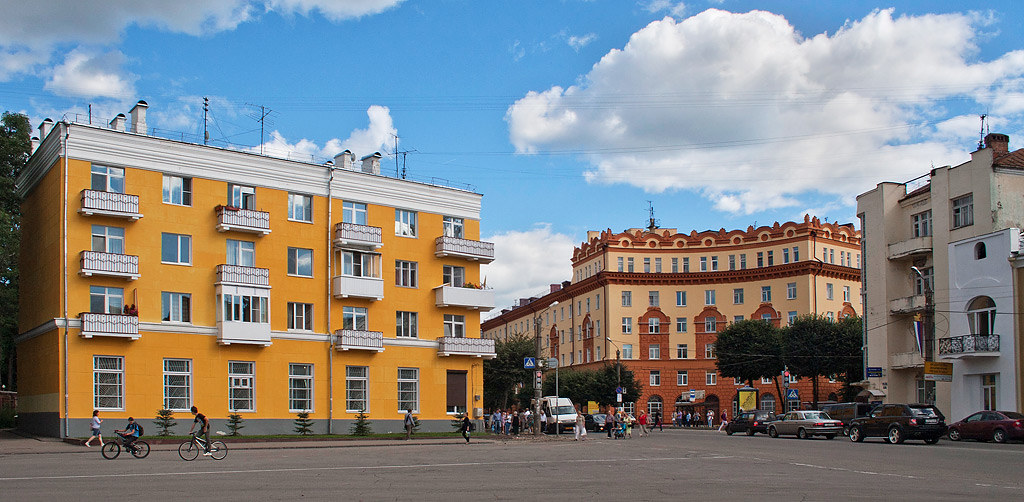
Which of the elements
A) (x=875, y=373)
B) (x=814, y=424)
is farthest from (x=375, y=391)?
(x=875, y=373)

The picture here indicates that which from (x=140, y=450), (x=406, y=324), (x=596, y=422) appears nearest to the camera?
(x=140, y=450)

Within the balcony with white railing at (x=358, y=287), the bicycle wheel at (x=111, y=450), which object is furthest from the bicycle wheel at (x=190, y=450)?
the balcony with white railing at (x=358, y=287)

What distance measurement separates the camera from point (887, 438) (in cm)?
3778

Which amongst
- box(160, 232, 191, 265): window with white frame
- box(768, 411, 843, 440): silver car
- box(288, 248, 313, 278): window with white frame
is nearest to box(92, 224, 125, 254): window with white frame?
box(160, 232, 191, 265): window with white frame

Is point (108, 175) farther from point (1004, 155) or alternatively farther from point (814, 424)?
point (1004, 155)

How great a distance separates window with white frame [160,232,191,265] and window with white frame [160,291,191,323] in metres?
1.55

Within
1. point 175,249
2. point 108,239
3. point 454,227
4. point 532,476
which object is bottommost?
point 532,476

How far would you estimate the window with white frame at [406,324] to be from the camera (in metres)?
50.6

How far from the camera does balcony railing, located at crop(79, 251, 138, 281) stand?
4016 centimetres

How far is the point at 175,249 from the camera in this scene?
143 feet

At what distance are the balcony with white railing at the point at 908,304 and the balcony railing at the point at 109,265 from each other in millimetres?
40763

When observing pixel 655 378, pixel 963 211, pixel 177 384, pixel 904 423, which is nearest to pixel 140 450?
pixel 177 384

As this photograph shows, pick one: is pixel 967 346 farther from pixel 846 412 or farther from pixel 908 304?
pixel 846 412

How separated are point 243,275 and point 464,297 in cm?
1282
